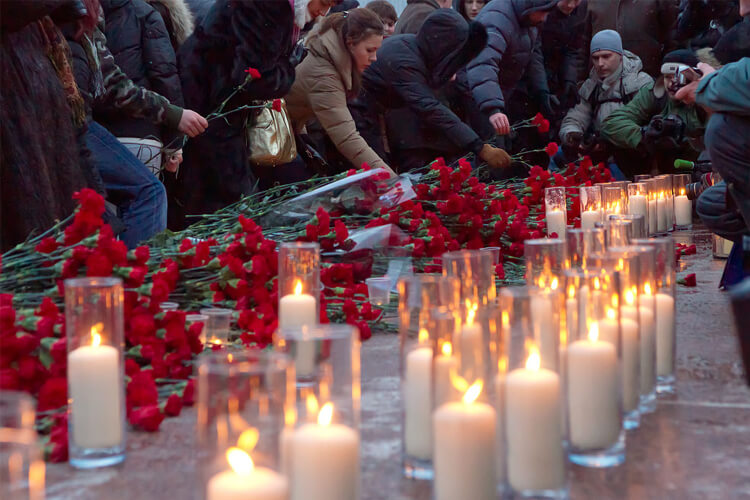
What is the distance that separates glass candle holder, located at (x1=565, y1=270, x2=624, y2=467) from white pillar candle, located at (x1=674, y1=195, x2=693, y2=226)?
371cm

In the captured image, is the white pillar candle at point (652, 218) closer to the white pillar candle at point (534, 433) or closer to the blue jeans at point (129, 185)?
the blue jeans at point (129, 185)

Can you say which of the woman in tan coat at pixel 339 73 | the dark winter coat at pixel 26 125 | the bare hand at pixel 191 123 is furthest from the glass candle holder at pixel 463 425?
the woman in tan coat at pixel 339 73

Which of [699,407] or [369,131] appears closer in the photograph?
[699,407]

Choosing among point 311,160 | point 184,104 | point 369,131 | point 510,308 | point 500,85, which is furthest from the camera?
point 500,85

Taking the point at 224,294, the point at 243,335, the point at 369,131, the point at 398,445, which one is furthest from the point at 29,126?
the point at 369,131

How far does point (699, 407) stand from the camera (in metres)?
1.82

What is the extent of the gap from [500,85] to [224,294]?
459 centimetres

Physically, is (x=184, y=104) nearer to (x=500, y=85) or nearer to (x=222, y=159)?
(x=222, y=159)

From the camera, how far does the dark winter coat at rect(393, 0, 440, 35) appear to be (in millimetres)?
6742

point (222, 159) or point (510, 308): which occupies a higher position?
point (222, 159)

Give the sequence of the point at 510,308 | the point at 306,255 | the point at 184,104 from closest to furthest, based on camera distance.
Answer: the point at 510,308
the point at 306,255
the point at 184,104

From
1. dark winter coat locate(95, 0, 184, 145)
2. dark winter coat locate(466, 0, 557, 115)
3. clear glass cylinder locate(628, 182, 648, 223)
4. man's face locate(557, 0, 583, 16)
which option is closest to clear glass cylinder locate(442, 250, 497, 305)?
clear glass cylinder locate(628, 182, 648, 223)

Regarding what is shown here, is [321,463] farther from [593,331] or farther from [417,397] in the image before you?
[593,331]

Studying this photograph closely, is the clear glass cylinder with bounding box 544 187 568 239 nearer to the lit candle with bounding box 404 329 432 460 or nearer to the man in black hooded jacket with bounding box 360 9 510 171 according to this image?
the lit candle with bounding box 404 329 432 460
